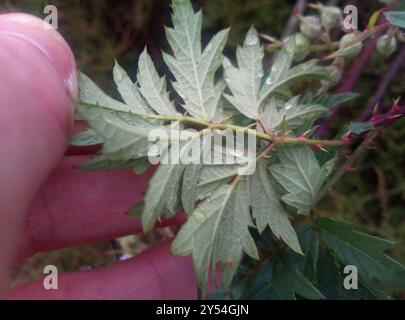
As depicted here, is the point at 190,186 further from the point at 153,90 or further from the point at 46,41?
the point at 46,41

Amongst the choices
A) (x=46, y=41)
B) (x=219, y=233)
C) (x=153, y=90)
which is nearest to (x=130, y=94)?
(x=153, y=90)

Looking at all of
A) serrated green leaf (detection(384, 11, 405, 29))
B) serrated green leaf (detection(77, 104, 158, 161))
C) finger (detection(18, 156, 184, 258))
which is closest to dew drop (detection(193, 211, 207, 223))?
serrated green leaf (detection(77, 104, 158, 161))

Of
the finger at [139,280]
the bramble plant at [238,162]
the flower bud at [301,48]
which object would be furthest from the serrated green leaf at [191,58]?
the finger at [139,280]

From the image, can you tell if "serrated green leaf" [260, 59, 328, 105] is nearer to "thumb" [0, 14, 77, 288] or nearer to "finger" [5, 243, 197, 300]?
"thumb" [0, 14, 77, 288]

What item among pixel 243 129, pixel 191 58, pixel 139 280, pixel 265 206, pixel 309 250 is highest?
pixel 191 58

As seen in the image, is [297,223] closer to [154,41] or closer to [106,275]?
[106,275]

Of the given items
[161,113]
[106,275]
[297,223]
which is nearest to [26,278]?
[106,275]
